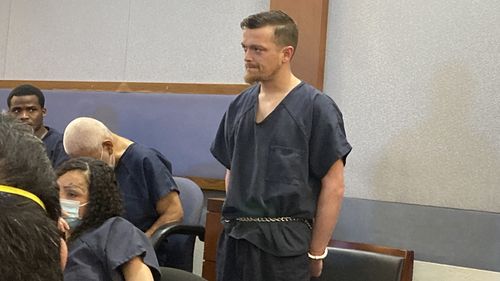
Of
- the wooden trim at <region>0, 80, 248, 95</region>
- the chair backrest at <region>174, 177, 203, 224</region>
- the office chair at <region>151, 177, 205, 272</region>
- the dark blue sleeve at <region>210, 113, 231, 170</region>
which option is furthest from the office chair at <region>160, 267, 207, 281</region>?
the wooden trim at <region>0, 80, 248, 95</region>

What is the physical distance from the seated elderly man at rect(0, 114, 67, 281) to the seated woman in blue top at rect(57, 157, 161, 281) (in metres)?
1.18

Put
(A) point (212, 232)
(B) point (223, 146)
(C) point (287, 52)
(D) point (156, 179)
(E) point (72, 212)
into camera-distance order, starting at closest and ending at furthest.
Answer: (E) point (72, 212), (C) point (287, 52), (B) point (223, 146), (A) point (212, 232), (D) point (156, 179)

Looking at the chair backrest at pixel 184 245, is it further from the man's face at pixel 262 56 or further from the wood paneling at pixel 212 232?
the man's face at pixel 262 56

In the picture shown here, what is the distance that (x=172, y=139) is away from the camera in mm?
3471

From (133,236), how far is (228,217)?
390mm

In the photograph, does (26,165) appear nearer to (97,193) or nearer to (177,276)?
(177,276)

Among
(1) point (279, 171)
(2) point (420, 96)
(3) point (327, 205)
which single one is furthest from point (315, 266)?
(2) point (420, 96)

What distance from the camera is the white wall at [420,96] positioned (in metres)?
2.71

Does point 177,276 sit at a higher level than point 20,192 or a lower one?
lower

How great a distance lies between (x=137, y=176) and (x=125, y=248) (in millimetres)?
956

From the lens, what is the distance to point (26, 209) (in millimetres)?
568

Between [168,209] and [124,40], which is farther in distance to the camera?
[124,40]

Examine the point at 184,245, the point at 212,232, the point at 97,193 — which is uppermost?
the point at 97,193

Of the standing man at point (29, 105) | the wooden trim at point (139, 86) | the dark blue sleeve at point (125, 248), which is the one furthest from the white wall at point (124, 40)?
the dark blue sleeve at point (125, 248)
